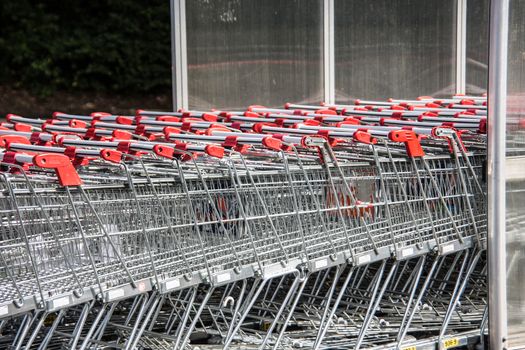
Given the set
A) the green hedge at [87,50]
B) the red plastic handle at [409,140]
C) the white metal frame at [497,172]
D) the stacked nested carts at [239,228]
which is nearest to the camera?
the stacked nested carts at [239,228]

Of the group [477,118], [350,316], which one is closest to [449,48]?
[477,118]

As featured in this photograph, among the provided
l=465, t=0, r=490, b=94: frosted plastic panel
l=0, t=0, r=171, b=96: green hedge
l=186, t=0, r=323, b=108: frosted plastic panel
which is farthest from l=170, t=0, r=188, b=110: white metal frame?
l=0, t=0, r=171, b=96: green hedge

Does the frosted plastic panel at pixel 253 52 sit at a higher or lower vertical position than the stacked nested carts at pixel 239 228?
higher

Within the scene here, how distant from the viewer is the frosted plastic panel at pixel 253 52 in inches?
394

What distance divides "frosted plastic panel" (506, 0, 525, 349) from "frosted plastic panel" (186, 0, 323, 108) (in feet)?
16.8

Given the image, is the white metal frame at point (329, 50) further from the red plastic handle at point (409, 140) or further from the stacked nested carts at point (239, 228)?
the red plastic handle at point (409, 140)

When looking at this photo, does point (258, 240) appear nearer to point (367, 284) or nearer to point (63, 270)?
point (63, 270)

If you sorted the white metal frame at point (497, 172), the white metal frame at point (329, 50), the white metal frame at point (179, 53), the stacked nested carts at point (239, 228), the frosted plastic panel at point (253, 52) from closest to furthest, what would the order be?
the stacked nested carts at point (239, 228) → the white metal frame at point (497, 172) → the white metal frame at point (179, 53) → the frosted plastic panel at point (253, 52) → the white metal frame at point (329, 50)

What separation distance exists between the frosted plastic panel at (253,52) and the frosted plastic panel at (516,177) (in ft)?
16.8

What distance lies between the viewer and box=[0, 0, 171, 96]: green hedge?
22.9m

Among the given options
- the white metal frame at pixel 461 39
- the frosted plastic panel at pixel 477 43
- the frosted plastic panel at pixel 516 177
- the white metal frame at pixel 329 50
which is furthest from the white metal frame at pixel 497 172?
the white metal frame at pixel 461 39

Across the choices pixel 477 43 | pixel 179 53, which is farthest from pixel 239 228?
pixel 477 43

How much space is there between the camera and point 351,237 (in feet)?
17.9

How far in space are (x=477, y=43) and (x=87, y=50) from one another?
46.1ft
